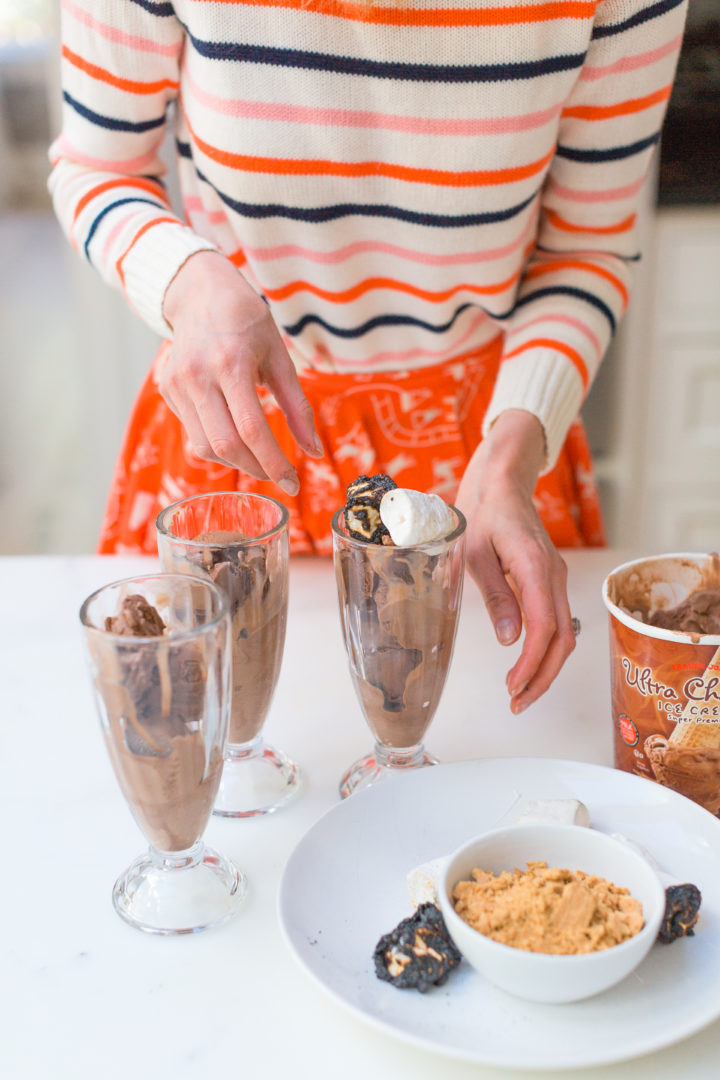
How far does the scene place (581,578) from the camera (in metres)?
0.99

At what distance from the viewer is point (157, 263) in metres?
0.85

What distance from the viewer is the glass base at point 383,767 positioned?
0.70 metres

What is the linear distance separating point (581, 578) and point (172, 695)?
22.3 inches

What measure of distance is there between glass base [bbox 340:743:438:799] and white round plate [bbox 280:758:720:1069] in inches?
1.9

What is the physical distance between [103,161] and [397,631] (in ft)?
2.06

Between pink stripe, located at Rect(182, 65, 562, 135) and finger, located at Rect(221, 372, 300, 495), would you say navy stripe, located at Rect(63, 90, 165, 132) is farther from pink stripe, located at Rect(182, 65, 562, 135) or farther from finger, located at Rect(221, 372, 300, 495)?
finger, located at Rect(221, 372, 300, 495)

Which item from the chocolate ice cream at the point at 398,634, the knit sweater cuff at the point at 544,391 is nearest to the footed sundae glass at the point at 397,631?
the chocolate ice cream at the point at 398,634

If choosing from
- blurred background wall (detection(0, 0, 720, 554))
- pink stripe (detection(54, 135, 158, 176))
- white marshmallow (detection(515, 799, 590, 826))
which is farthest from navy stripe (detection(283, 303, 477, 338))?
blurred background wall (detection(0, 0, 720, 554))

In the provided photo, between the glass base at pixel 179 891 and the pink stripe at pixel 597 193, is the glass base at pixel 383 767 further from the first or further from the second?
the pink stripe at pixel 597 193

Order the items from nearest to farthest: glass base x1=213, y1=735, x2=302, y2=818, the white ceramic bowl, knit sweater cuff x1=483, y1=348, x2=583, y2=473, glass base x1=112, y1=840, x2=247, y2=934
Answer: the white ceramic bowl
glass base x1=112, y1=840, x2=247, y2=934
glass base x1=213, y1=735, x2=302, y2=818
knit sweater cuff x1=483, y1=348, x2=583, y2=473

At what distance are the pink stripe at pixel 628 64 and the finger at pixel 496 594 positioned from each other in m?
0.46

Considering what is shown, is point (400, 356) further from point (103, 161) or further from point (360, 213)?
point (103, 161)

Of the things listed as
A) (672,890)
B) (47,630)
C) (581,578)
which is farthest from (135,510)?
(672,890)

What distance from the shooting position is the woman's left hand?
27.7 inches
